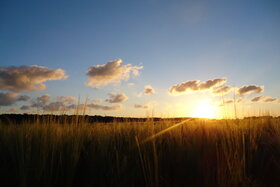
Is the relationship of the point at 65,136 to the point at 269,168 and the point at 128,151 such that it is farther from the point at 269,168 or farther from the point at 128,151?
the point at 269,168

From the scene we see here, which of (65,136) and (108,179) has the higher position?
(65,136)

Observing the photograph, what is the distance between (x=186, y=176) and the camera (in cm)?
144

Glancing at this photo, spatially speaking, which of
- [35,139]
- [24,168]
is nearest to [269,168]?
[24,168]

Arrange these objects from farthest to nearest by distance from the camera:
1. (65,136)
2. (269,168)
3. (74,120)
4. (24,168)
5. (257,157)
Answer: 1. (74,120)
2. (65,136)
3. (257,157)
4. (269,168)
5. (24,168)

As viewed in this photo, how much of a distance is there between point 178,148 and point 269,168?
0.77 meters

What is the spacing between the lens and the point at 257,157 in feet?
5.90

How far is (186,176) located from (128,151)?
0.54m

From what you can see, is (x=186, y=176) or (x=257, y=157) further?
(x=257, y=157)

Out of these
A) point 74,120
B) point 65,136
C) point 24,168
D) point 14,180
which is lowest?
point 14,180

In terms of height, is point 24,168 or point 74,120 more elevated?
point 74,120

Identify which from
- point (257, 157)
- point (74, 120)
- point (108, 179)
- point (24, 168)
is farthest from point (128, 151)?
point (257, 157)

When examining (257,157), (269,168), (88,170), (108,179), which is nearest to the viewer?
(108,179)

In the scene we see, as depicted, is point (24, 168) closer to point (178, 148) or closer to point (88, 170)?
point (88, 170)

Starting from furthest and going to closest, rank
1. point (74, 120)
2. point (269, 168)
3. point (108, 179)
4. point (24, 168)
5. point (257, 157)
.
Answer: point (74, 120) < point (257, 157) < point (269, 168) < point (108, 179) < point (24, 168)
